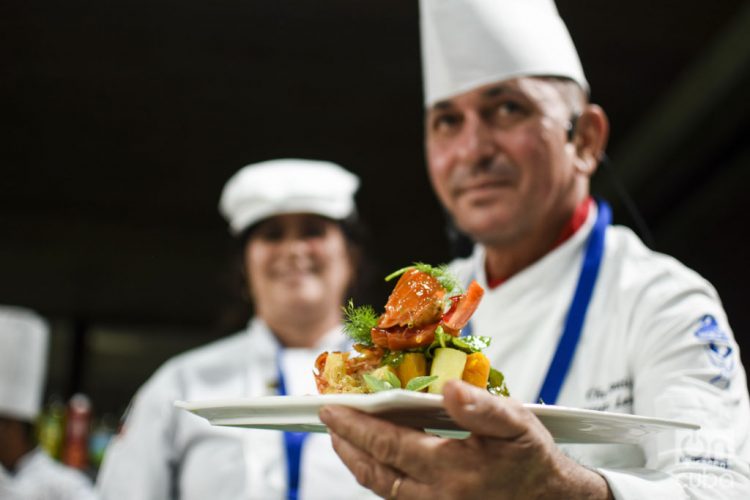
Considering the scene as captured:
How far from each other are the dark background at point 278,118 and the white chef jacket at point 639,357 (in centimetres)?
146

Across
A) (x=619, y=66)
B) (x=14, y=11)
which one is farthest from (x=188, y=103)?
(x=619, y=66)

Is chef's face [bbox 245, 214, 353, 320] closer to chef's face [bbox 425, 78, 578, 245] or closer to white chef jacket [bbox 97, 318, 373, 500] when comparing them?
white chef jacket [bbox 97, 318, 373, 500]

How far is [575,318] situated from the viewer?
1547 millimetres

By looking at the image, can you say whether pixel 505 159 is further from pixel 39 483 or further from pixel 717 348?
pixel 39 483

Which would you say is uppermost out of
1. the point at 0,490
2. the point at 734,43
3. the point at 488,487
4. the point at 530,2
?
the point at 734,43

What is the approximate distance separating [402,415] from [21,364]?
3.18 metres

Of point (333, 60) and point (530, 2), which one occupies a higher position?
point (333, 60)

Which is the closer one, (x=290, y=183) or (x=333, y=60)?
A: (x=290, y=183)

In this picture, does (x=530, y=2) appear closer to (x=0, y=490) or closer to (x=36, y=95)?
(x=0, y=490)

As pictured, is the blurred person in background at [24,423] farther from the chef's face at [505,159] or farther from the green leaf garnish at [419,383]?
the green leaf garnish at [419,383]

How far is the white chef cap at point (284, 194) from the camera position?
8.73ft

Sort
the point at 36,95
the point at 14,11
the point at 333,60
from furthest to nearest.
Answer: the point at 36,95
the point at 333,60
the point at 14,11

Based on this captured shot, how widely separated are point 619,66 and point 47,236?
5.41 m

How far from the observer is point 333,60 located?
5.45 meters
